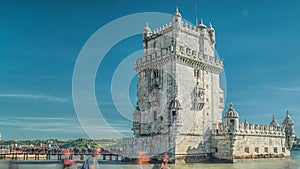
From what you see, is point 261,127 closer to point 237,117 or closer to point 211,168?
point 237,117

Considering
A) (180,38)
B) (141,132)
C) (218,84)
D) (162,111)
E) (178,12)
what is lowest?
(141,132)

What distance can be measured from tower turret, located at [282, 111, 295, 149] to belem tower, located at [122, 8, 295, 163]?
23.9 ft

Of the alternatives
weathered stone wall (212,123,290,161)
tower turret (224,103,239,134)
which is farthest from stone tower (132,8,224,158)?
tower turret (224,103,239,134)

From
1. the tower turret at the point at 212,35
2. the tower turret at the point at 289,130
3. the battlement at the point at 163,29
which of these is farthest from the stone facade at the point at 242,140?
the battlement at the point at 163,29

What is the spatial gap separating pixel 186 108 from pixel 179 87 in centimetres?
268

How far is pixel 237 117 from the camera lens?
3881 cm

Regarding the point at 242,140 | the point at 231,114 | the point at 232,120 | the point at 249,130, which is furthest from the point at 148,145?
the point at 249,130

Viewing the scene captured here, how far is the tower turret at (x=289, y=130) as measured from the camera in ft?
168

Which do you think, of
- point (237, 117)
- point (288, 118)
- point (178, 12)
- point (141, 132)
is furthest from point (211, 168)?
point (288, 118)

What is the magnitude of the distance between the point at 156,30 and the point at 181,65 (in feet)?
25.8

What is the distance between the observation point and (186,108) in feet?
127

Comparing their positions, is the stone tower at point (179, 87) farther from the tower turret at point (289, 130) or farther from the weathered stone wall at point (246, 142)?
the tower turret at point (289, 130)

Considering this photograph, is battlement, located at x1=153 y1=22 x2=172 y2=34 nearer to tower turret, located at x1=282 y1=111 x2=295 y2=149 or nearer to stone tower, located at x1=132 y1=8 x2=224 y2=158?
stone tower, located at x1=132 y1=8 x2=224 y2=158

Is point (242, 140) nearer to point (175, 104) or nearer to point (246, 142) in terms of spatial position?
point (246, 142)
